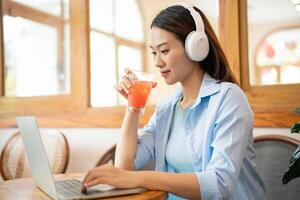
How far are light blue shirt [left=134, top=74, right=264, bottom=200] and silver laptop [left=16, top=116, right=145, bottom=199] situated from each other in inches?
9.7

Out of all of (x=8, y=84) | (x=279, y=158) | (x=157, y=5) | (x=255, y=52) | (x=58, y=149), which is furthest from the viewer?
(x=157, y=5)

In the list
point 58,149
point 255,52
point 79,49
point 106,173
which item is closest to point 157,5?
point 79,49

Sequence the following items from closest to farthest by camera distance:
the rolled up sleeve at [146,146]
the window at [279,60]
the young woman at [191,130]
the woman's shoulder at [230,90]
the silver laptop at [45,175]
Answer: the silver laptop at [45,175] < the young woman at [191,130] < the woman's shoulder at [230,90] < the rolled up sleeve at [146,146] < the window at [279,60]

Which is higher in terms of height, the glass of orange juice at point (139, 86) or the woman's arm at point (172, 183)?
the glass of orange juice at point (139, 86)

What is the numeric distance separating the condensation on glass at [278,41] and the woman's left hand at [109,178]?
1.16 meters

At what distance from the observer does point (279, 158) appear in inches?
65.5

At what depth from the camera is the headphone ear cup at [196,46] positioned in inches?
50.2

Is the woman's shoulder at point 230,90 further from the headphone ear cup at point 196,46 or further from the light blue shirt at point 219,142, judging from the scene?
the headphone ear cup at point 196,46

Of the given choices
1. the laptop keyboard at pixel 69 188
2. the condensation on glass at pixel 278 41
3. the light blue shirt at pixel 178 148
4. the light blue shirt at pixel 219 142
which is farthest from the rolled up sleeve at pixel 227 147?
the condensation on glass at pixel 278 41

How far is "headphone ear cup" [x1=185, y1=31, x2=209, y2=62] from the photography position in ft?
4.18

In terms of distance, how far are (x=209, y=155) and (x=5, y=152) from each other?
1.73 metres

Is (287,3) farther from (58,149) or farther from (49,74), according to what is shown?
(49,74)

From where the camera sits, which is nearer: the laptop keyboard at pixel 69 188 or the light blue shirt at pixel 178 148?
the laptop keyboard at pixel 69 188

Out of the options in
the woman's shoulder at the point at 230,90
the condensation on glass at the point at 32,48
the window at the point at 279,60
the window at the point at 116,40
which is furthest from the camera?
the window at the point at 116,40
